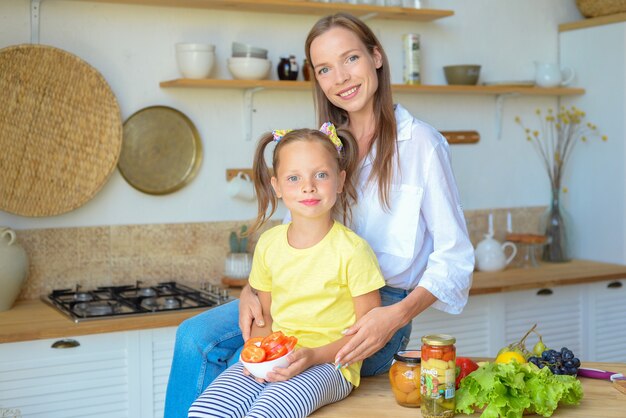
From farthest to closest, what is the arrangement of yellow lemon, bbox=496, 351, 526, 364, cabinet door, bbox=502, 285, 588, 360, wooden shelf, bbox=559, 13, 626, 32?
1. wooden shelf, bbox=559, 13, 626, 32
2. cabinet door, bbox=502, 285, 588, 360
3. yellow lemon, bbox=496, 351, 526, 364

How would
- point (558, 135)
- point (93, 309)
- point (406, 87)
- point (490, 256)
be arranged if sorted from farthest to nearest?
point (558, 135) → point (490, 256) → point (406, 87) → point (93, 309)

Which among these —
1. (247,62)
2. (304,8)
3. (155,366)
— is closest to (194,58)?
(247,62)

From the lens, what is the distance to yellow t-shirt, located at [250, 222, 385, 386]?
6.67ft

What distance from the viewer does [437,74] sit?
4.24 metres

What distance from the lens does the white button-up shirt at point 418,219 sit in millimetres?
2193

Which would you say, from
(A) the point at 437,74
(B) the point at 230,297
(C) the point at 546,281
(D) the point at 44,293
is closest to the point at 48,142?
(D) the point at 44,293

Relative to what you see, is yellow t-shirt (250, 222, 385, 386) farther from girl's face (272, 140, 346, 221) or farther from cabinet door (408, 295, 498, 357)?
cabinet door (408, 295, 498, 357)

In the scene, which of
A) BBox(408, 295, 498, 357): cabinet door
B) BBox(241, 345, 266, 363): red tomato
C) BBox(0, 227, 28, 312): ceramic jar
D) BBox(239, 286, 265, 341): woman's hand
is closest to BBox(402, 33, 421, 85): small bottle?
BBox(408, 295, 498, 357): cabinet door

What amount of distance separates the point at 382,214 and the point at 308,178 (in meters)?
0.33

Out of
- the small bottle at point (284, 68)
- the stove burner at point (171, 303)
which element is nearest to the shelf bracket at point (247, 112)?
the small bottle at point (284, 68)

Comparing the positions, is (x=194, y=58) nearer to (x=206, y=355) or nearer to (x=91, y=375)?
(x=91, y=375)

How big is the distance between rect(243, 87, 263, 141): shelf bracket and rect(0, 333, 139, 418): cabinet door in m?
1.13

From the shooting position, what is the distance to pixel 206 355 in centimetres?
219

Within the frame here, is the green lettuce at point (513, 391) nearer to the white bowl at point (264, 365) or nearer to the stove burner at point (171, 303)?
the white bowl at point (264, 365)
